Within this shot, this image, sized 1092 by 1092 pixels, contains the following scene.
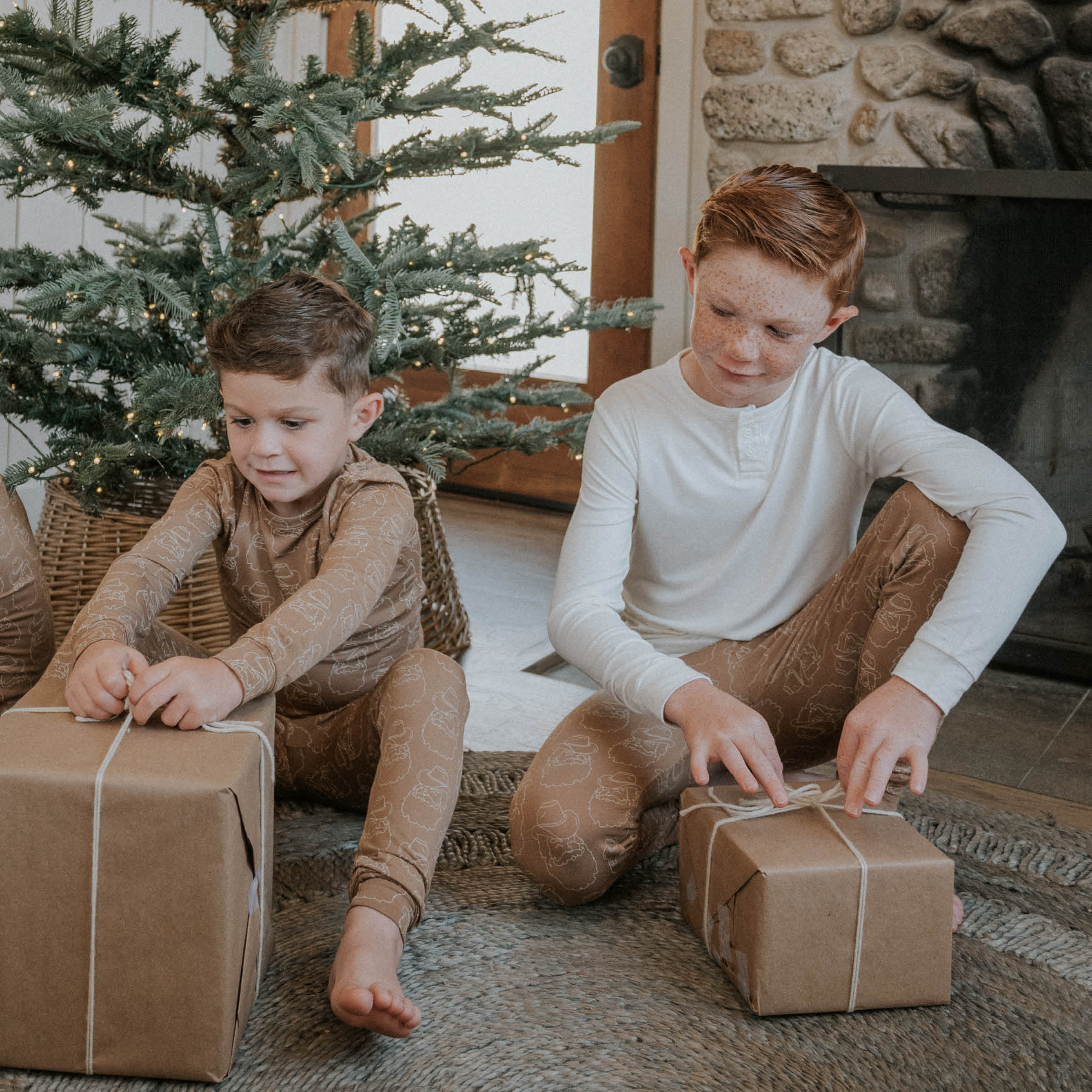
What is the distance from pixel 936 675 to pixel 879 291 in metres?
1.20

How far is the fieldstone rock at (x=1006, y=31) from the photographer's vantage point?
194 centimetres

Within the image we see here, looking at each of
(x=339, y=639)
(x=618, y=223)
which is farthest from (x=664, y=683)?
(x=618, y=223)

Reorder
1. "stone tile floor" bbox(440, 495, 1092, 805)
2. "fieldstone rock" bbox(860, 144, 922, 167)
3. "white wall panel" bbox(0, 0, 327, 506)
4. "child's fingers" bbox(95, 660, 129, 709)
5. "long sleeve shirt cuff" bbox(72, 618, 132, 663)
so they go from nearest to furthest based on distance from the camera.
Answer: "child's fingers" bbox(95, 660, 129, 709)
"long sleeve shirt cuff" bbox(72, 618, 132, 663)
"stone tile floor" bbox(440, 495, 1092, 805)
"fieldstone rock" bbox(860, 144, 922, 167)
"white wall panel" bbox(0, 0, 327, 506)

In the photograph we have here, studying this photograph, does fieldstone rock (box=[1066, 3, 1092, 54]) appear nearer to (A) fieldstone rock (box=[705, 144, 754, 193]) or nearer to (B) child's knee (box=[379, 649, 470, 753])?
(A) fieldstone rock (box=[705, 144, 754, 193])

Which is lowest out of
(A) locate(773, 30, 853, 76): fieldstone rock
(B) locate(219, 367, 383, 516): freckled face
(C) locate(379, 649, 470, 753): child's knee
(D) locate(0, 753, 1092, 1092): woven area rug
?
(D) locate(0, 753, 1092, 1092): woven area rug

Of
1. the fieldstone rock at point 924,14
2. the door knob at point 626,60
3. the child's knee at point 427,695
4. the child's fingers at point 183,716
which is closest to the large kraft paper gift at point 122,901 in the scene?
Answer: the child's fingers at point 183,716

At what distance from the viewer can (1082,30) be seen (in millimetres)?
1892

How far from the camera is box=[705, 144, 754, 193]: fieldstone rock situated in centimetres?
235

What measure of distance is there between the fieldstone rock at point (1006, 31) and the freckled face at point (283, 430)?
1.40 m

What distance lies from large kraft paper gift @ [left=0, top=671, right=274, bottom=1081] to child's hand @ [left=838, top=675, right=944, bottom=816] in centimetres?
52

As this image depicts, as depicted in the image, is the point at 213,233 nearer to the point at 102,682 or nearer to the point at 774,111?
the point at 102,682

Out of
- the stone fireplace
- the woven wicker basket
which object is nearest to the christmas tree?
the woven wicker basket

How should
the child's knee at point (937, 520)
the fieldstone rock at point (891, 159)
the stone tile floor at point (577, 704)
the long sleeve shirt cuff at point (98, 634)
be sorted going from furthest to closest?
the fieldstone rock at point (891, 159) → the stone tile floor at point (577, 704) → the child's knee at point (937, 520) → the long sleeve shirt cuff at point (98, 634)

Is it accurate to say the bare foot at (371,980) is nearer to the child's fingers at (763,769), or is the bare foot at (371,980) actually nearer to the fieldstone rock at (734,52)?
the child's fingers at (763,769)
